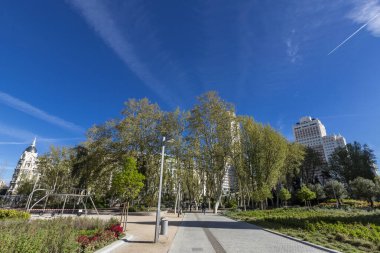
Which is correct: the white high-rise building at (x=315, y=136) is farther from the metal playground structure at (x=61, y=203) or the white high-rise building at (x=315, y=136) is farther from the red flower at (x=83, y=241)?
the red flower at (x=83, y=241)

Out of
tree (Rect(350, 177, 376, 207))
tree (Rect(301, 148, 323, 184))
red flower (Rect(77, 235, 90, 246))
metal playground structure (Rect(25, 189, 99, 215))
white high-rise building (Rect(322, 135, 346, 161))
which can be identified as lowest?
red flower (Rect(77, 235, 90, 246))

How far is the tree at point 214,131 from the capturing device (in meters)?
39.7

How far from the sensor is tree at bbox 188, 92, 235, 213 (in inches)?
1561

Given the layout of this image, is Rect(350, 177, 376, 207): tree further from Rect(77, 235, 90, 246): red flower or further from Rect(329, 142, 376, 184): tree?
Rect(77, 235, 90, 246): red flower

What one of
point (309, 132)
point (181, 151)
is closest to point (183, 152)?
point (181, 151)

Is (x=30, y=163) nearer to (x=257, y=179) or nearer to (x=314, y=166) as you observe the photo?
(x=257, y=179)

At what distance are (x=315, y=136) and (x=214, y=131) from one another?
100471 mm

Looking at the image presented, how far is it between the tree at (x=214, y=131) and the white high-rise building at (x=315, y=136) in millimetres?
86733

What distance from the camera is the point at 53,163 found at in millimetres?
47031

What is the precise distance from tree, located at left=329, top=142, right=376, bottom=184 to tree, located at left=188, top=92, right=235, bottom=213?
40.3m

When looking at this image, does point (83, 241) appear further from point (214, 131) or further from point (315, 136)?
point (315, 136)

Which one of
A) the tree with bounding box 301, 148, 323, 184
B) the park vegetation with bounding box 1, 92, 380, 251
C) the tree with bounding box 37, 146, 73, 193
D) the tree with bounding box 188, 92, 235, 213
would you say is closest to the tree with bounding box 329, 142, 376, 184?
the tree with bounding box 301, 148, 323, 184

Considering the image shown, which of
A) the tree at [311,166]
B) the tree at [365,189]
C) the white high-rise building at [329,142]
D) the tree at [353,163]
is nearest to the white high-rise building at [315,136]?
the white high-rise building at [329,142]

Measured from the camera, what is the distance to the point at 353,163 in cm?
5956
